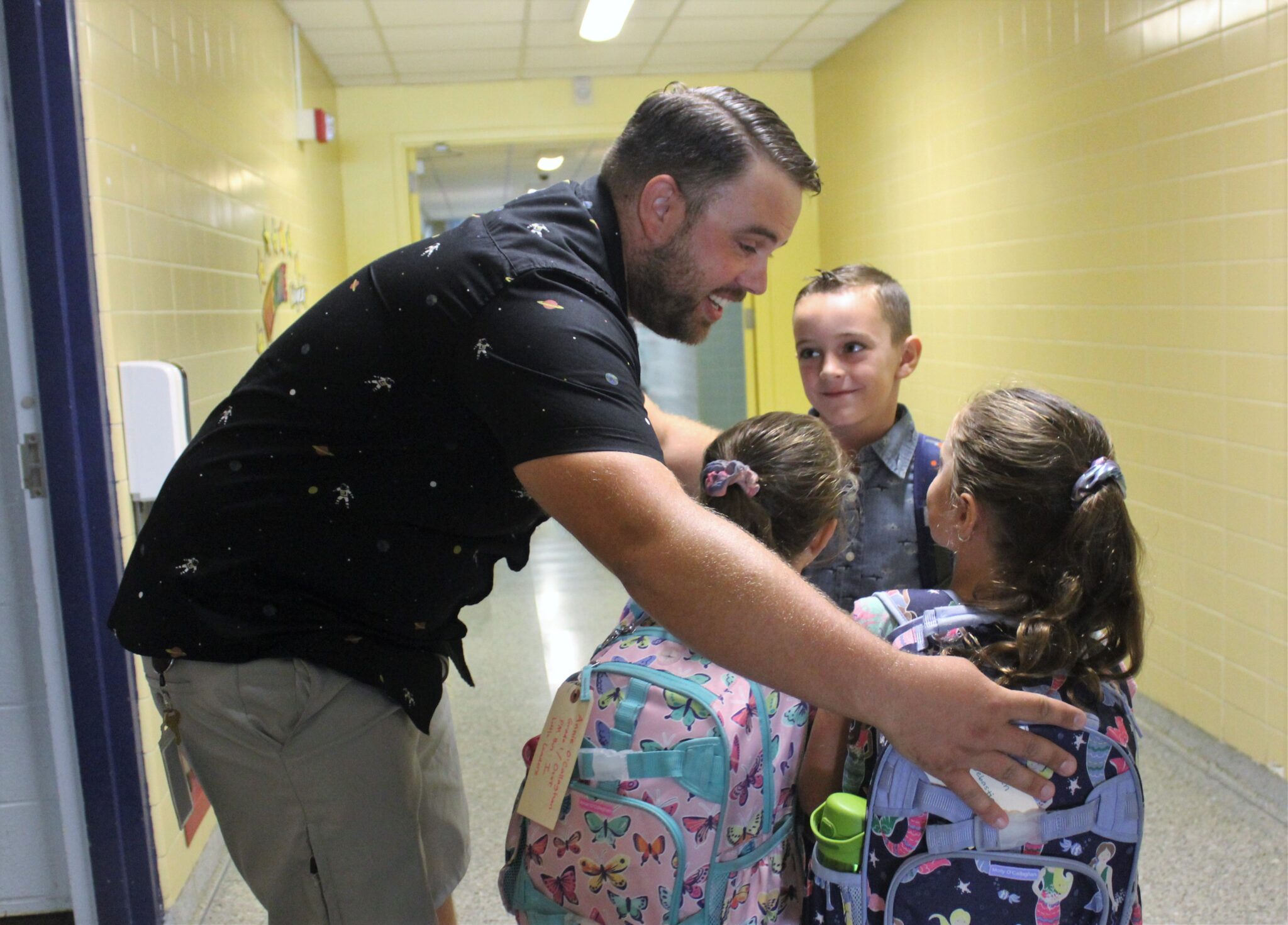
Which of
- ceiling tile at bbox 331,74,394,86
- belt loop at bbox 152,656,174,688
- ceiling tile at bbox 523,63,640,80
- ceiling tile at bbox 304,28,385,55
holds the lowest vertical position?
belt loop at bbox 152,656,174,688

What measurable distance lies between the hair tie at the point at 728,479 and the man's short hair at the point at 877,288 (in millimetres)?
736

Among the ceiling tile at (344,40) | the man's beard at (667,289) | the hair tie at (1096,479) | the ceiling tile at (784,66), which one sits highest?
the ceiling tile at (784,66)

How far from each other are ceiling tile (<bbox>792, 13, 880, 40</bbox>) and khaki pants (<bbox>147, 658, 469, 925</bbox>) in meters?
4.58

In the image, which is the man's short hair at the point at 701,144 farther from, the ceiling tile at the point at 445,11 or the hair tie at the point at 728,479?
the ceiling tile at the point at 445,11

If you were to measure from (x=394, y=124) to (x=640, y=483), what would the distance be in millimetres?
5551

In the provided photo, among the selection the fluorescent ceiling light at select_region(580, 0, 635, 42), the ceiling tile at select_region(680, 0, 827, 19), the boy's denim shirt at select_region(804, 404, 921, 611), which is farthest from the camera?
the ceiling tile at select_region(680, 0, 827, 19)

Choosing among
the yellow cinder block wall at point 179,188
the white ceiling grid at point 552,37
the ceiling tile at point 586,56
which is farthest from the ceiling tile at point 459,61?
the yellow cinder block wall at point 179,188

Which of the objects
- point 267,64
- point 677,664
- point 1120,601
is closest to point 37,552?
point 677,664

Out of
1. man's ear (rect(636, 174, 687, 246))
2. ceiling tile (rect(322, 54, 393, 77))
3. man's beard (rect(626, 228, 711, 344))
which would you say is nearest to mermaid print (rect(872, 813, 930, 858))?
man's beard (rect(626, 228, 711, 344))

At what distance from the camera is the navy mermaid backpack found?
1.10 metres

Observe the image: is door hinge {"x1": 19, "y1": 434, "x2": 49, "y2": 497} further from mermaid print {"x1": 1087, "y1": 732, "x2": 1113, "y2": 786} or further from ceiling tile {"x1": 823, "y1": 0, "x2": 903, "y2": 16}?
ceiling tile {"x1": 823, "y1": 0, "x2": 903, "y2": 16}

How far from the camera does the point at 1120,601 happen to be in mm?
1149

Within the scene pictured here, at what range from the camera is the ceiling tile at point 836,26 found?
504 centimetres

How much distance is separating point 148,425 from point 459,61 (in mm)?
3968
